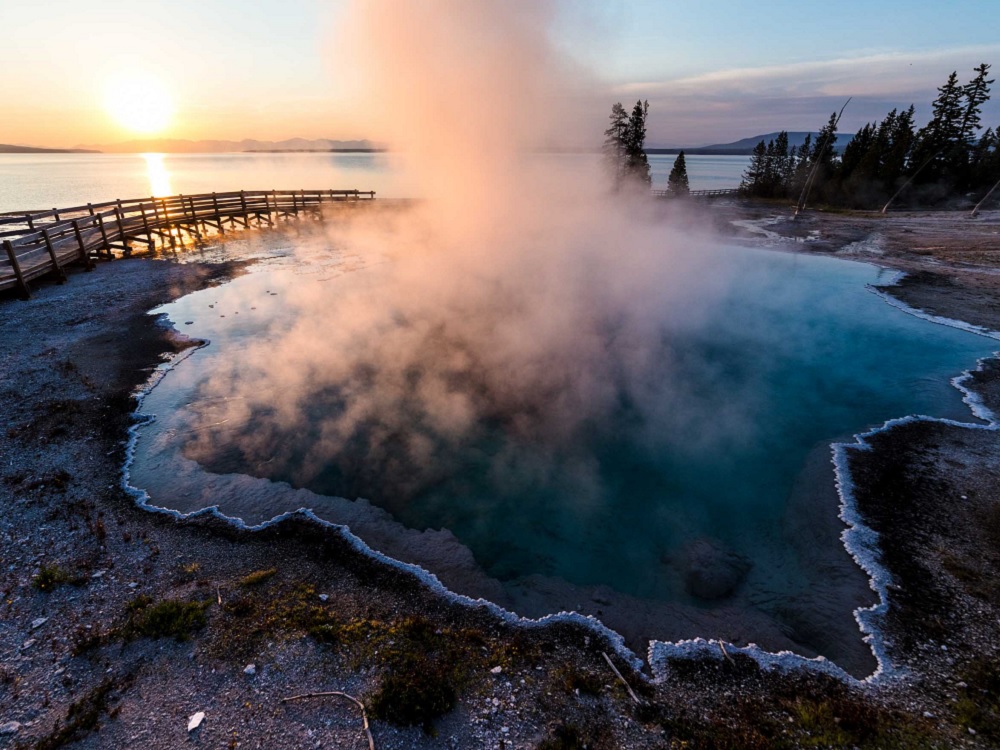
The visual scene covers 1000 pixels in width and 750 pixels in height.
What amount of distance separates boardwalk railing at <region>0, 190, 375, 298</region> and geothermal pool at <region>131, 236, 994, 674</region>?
25.1 feet

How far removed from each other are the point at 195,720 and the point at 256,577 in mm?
1971

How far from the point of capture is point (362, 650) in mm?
5496

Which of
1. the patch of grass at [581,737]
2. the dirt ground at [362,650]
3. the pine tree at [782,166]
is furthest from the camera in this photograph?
the pine tree at [782,166]

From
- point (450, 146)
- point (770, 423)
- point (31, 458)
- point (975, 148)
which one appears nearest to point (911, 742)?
point (770, 423)

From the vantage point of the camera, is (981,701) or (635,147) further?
(635,147)

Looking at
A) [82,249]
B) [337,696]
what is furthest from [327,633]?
[82,249]

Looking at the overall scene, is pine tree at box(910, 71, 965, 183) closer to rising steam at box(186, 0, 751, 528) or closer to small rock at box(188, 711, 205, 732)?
rising steam at box(186, 0, 751, 528)

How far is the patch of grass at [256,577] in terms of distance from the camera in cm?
639

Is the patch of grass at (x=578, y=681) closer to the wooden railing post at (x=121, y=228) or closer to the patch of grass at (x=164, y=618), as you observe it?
the patch of grass at (x=164, y=618)

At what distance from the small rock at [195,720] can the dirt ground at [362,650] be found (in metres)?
0.04

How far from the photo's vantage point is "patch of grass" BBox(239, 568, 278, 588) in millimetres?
6394

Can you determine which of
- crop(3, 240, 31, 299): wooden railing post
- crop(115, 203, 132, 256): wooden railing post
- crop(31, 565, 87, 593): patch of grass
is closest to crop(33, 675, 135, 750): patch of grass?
crop(31, 565, 87, 593): patch of grass

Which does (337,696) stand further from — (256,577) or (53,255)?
(53,255)

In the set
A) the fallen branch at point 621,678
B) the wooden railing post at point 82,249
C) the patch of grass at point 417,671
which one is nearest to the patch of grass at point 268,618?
the patch of grass at point 417,671
